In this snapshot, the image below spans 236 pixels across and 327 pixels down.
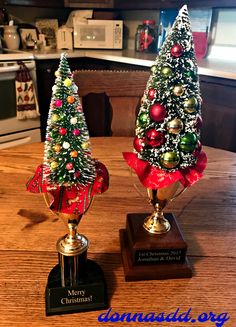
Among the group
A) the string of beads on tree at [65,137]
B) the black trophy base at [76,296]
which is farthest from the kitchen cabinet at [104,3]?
the black trophy base at [76,296]

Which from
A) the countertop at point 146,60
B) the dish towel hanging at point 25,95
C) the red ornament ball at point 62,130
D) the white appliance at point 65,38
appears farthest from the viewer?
the white appliance at point 65,38

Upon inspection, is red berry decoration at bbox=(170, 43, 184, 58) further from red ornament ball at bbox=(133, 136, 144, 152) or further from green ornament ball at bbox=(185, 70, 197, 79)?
red ornament ball at bbox=(133, 136, 144, 152)

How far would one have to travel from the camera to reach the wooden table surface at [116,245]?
50 centimetres

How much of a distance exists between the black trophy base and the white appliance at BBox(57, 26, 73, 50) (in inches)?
101

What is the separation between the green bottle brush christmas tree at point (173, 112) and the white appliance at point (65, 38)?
2414 millimetres

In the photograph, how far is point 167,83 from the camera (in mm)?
512

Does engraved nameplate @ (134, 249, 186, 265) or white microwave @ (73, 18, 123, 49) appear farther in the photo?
white microwave @ (73, 18, 123, 49)

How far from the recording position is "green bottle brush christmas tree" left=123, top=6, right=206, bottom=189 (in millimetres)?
511

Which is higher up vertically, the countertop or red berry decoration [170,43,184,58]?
red berry decoration [170,43,184,58]

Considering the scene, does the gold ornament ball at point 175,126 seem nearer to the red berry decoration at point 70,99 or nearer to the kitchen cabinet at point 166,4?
the red berry decoration at point 70,99

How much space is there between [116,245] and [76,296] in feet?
0.55

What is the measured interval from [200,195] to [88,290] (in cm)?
45

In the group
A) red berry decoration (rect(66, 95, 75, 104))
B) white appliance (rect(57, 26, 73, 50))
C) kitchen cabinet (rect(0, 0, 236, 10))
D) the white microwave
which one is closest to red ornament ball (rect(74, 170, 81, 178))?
red berry decoration (rect(66, 95, 75, 104))

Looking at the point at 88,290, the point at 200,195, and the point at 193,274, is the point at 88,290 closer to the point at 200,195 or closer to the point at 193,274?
the point at 193,274
